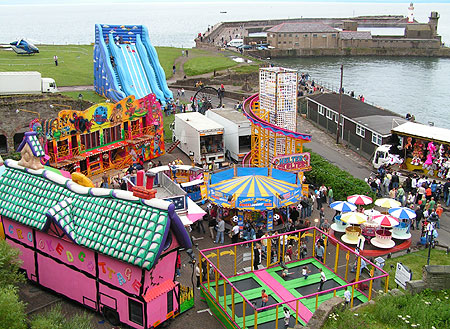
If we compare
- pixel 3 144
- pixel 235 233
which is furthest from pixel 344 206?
pixel 3 144

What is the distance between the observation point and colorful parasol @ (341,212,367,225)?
26609mm

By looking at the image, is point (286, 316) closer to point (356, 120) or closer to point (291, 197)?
point (291, 197)

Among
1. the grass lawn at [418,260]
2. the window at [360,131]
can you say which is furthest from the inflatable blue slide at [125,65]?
the grass lawn at [418,260]

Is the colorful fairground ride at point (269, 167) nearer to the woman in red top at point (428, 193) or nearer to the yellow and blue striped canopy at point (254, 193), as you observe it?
the yellow and blue striped canopy at point (254, 193)

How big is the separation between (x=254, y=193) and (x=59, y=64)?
1925 inches

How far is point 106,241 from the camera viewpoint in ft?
62.1

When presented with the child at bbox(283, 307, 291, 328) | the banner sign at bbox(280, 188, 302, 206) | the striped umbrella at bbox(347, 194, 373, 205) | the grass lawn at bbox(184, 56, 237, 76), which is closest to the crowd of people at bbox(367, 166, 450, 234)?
the striped umbrella at bbox(347, 194, 373, 205)

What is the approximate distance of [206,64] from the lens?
78.3 m

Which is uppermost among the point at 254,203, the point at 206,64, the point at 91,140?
the point at 206,64

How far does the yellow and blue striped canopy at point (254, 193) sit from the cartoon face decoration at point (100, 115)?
33.9 ft

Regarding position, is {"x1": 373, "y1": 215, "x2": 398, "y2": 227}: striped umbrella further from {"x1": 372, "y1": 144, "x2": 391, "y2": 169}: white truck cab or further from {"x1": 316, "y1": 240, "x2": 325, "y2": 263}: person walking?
{"x1": 372, "y1": 144, "x2": 391, "y2": 169}: white truck cab

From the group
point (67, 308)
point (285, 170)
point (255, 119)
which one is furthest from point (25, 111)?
point (67, 308)

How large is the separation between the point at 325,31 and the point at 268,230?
94175 millimetres

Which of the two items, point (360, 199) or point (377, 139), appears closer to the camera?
point (360, 199)
